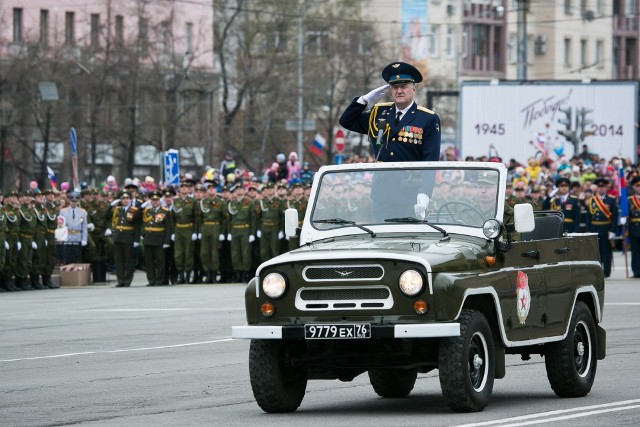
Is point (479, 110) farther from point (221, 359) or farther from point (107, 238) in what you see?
point (221, 359)

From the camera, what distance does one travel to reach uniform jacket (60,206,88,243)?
1470 inches

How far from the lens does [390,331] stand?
1207 centimetres

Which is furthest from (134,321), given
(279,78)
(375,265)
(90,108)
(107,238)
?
(279,78)

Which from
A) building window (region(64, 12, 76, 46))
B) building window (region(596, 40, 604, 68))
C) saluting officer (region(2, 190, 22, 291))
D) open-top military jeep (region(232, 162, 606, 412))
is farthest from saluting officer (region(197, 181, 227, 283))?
building window (region(596, 40, 604, 68))

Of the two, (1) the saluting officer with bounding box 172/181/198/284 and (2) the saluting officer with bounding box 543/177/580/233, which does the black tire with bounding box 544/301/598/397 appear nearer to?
(2) the saluting officer with bounding box 543/177/580/233

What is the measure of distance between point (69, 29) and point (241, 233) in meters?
33.0

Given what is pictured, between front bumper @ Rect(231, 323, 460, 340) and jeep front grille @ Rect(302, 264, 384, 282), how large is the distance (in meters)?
0.35

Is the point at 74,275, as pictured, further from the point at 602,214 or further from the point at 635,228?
the point at 635,228

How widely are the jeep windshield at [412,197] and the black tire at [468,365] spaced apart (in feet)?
3.77

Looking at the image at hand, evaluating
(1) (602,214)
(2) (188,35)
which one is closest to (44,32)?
(2) (188,35)

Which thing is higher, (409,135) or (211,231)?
(409,135)

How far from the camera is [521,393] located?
14.2m

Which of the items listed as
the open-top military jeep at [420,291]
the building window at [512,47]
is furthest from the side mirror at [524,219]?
the building window at [512,47]

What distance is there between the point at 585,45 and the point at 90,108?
55.5 m
